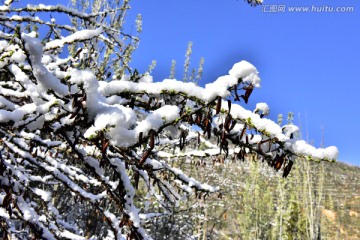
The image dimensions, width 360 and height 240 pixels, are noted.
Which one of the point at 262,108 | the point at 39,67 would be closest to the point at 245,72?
the point at 262,108

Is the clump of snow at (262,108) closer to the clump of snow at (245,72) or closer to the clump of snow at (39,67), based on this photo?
the clump of snow at (245,72)

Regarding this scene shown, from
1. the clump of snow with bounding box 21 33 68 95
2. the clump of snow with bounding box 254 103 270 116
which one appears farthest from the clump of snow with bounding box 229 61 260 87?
the clump of snow with bounding box 21 33 68 95

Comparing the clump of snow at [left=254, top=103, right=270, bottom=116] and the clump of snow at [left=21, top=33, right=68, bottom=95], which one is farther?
the clump of snow at [left=254, top=103, right=270, bottom=116]

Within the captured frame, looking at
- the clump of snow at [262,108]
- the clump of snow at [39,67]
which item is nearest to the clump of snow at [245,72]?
the clump of snow at [262,108]

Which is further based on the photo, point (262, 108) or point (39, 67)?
point (262, 108)

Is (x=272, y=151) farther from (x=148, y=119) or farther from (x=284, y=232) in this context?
(x=284, y=232)

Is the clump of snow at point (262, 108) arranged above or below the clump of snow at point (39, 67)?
above

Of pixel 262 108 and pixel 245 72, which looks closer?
pixel 245 72

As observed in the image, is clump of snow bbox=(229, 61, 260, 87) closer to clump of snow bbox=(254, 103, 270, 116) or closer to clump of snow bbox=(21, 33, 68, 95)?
clump of snow bbox=(254, 103, 270, 116)

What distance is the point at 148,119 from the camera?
1102 millimetres

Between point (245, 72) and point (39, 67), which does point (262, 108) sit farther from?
point (39, 67)

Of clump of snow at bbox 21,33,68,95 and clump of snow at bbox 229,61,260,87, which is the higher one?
clump of snow at bbox 229,61,260,87

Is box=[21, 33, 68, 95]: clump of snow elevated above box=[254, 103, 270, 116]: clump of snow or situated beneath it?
situated beneath

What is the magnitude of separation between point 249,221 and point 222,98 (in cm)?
1758
